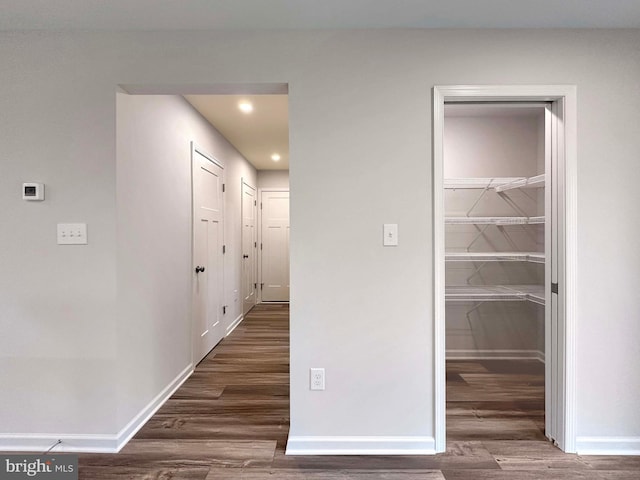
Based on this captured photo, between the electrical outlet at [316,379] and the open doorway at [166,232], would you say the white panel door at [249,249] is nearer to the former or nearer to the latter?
the open doorway at [166,232]

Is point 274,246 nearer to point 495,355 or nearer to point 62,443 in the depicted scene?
point 495,355

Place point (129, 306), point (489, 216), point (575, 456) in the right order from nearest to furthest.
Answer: point (575, 456)
point (129, 306)
point (489, 216)

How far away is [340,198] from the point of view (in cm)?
197

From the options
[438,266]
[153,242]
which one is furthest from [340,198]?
[153,242]

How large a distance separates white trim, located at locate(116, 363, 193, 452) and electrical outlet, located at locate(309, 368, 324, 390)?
1155 mm

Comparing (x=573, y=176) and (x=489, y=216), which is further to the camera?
(x=489, y=216)

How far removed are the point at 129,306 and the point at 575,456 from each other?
8.91 feet

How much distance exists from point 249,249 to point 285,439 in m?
4.01

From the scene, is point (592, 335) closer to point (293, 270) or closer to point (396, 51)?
point (293, 270)

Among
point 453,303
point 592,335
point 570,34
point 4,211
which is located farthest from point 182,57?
point 453,303

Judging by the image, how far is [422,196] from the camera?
77.1 inches

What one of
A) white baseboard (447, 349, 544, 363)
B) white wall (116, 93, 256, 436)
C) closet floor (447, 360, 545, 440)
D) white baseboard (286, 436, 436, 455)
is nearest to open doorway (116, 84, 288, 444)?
white wall (116, 93, 256, 436)

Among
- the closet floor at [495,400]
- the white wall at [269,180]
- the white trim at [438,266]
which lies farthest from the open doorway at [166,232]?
the white wall at [269,180]

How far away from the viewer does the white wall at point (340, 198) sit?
6.41ft
